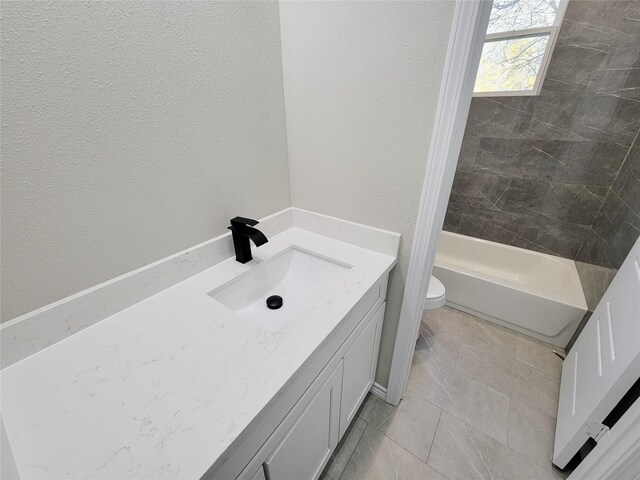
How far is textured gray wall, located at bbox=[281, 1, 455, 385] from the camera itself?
74 centimetres

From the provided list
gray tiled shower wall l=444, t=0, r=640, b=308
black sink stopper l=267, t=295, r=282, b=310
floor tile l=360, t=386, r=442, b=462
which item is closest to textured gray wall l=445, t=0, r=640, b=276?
gray tiled shower wall l=444, t=0, r=640, b=308

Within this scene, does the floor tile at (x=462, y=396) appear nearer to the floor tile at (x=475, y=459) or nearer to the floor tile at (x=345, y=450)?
the floor tile at (x=475, y=459)

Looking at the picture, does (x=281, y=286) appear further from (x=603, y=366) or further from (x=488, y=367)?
(x=488, y=367)

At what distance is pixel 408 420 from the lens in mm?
1276

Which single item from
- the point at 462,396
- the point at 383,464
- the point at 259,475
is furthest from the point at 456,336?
the point at 259,475

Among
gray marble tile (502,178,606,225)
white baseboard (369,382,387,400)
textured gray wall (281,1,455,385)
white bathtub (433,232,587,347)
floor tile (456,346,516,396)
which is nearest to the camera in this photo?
textured gray wall (281,1,455,385)

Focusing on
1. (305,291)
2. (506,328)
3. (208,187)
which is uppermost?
(208,187)

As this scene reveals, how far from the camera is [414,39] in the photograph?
731mm

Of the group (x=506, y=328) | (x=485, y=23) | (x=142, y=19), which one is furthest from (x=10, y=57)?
(x=506, y=328)

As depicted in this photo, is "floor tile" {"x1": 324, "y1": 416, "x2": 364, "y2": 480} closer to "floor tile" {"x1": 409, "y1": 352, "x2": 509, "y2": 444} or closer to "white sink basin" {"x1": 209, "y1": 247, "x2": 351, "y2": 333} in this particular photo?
"floor tile" {"x1": 409, "y1": 352, "x2": 509, "y2": 444}

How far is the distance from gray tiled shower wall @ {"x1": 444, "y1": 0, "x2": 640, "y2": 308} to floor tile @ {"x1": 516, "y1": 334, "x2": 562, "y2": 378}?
1.44 ft

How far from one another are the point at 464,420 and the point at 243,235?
1.40 meters

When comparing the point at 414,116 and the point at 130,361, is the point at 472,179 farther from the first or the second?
the point at 130,361

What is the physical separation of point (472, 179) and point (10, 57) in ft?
8.51
